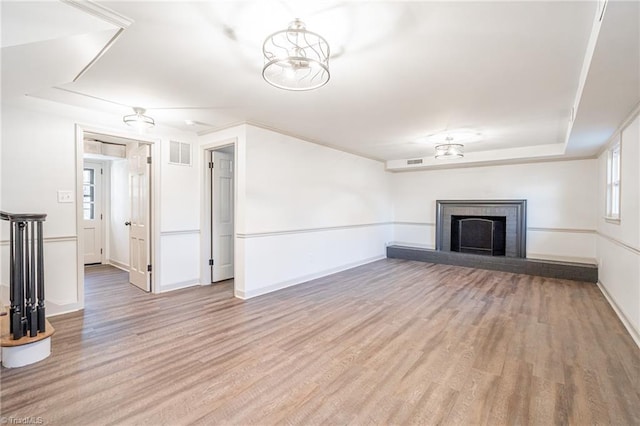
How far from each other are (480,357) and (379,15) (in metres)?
2.69

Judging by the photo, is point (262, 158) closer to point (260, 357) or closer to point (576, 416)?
point (260, 357)

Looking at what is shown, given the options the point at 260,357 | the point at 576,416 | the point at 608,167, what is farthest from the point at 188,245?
the point at 608,167

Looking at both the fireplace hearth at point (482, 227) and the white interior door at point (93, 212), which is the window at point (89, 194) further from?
the fireplace hearth at point (482, 227)

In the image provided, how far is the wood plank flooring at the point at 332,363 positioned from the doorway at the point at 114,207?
3.33 ft

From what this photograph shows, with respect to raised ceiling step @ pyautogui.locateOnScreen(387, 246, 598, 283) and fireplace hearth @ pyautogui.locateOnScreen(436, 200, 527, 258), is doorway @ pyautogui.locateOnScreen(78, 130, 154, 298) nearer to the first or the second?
raised ceiling step @ pyautogui.locateOnScreen(387, 246, 598, 283)

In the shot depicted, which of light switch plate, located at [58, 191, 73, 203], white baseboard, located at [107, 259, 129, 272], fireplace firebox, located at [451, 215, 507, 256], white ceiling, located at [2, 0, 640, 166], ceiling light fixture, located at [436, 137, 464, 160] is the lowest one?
white baseboard, located at [107, 259, 129, 272]

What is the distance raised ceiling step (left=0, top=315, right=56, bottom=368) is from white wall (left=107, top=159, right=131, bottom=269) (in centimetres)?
371

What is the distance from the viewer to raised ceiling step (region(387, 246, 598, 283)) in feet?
16.7

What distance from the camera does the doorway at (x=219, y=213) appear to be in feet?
15.6

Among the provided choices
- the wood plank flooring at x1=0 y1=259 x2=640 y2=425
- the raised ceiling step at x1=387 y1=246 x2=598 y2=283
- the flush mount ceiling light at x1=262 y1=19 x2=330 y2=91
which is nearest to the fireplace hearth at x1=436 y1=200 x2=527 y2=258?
the raised ceiling step at x1=387 y1=246 x2=598 y2=283

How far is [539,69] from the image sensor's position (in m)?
2.49

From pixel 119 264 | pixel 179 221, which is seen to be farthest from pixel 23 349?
pixel 119 264

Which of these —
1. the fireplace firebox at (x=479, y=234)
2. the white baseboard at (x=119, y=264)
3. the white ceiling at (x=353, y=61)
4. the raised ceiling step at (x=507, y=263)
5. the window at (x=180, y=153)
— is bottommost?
the white baseboard at (x=119, y=264)

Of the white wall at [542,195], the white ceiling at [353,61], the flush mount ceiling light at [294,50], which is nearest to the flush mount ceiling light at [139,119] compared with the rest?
the white ceiling at [353,61]
